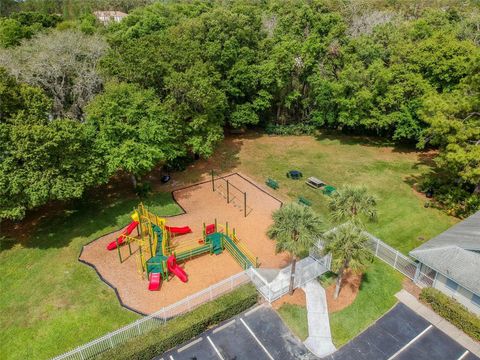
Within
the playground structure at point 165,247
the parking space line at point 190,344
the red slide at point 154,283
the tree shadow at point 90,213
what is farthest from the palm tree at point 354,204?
the tree shadow at point 90,213

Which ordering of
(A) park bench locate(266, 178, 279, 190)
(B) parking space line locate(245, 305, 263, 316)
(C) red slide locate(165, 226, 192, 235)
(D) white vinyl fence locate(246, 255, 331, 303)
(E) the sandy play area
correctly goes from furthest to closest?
(A) park bench locate(266, 178, 279, 190) < (C) red slide locate(165, 226, 192, 235) < (E) the sandy play area < (D) white vinyl fence locate(246, 255, 331, 303) < (B) parking space line locate(245, 305, 263, 316)

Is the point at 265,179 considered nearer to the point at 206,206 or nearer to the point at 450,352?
the point at 206,206

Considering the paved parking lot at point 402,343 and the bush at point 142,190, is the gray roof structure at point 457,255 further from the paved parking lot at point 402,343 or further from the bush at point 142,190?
the bush at point 142,190

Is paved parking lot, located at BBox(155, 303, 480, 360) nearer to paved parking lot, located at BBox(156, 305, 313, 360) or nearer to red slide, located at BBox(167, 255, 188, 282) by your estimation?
paved parking lot, located at BBox(156, 305, 313, 360)

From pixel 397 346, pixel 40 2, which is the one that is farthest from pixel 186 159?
pixel 40 2

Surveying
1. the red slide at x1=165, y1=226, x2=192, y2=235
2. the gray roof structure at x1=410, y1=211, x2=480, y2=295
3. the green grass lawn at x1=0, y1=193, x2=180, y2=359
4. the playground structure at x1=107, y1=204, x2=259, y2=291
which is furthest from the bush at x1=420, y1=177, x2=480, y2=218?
the green grass lawn at x1=0, y1=193, x2=180, y2=359

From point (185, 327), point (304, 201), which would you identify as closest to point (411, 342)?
point (185, 327)

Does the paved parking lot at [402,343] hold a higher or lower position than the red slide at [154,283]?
lower
